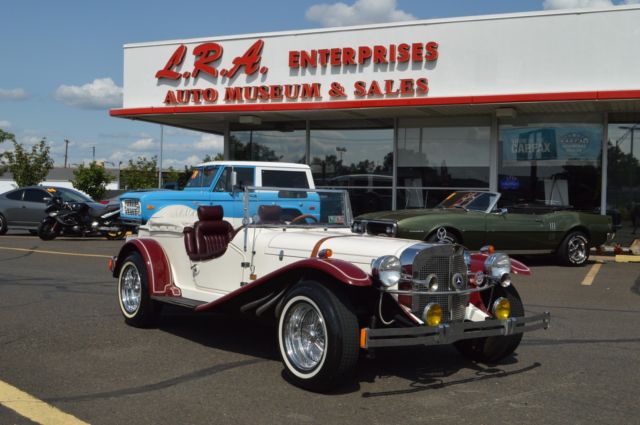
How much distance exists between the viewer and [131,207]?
48.6ft

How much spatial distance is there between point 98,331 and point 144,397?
231 cm

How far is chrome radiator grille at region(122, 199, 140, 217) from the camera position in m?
14.7

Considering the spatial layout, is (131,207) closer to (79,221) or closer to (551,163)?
(79,221)

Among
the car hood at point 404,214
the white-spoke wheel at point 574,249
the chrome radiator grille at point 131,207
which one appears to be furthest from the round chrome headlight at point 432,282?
the chrome radiator grille at point 131,207

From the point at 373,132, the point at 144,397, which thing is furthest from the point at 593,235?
the point at 144,397

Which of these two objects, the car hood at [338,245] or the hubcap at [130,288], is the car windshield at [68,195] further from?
the car hood at [338,245]

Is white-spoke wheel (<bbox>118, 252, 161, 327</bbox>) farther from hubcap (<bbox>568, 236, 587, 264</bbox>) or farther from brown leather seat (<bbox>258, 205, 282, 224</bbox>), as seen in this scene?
hubcap (<bbox>568, 236, 587, 264</bbox>)

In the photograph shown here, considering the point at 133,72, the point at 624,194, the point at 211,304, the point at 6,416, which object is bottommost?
Answer: the point at 6,416

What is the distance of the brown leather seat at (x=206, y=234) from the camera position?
6.67 metres

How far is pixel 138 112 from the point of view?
20.1 m

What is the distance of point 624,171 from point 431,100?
16.4 ft

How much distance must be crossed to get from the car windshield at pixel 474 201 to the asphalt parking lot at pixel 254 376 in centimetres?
456

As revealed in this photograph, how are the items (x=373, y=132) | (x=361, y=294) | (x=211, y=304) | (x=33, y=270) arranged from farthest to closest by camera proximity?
(x=373, y=132), (x=33, y=270), (x=211, y=304), (x=361, y=294)

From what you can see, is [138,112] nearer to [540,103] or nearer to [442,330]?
[540,103]
